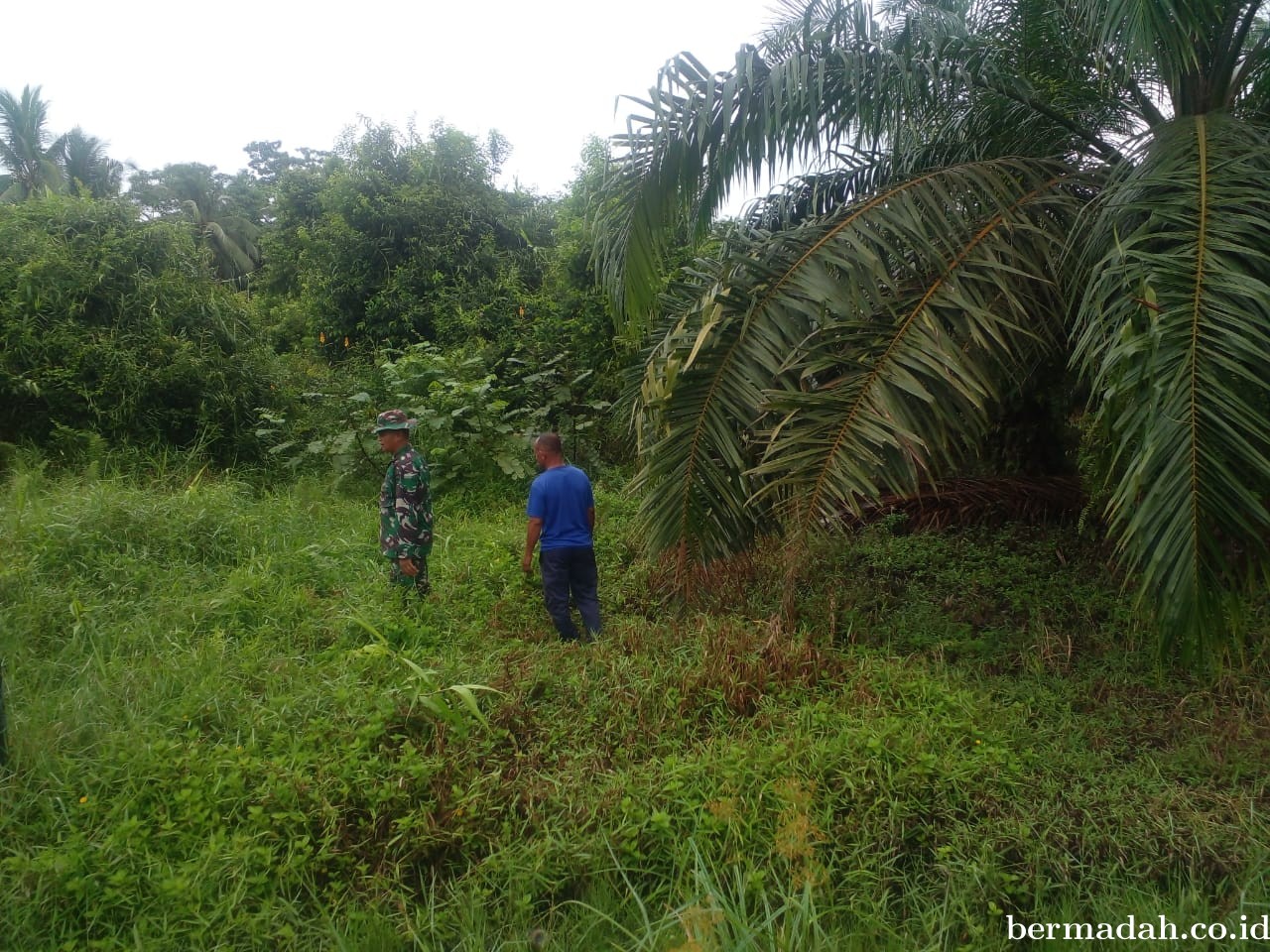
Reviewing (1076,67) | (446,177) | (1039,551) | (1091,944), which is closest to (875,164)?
(1076,67)

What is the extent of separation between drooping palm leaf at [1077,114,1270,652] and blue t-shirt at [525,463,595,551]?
2.66m

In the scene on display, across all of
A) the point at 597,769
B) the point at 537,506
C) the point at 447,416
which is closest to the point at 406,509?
the point at 537,506

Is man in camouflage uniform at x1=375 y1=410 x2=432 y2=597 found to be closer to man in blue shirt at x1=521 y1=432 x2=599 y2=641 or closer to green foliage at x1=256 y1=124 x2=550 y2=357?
man in blue shirt at x1=521 y1=432 x2=599 y2=641

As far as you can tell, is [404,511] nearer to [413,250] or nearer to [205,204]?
[413,250]

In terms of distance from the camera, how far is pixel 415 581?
5.29m

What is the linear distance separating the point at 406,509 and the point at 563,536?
3.31 ft

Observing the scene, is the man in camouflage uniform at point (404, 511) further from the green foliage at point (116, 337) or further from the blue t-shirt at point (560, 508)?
the green foliage at point (116, 337)

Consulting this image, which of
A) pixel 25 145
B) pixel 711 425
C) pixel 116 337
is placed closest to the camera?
pixel 711 425

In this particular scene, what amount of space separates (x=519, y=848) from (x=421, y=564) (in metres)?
2.61

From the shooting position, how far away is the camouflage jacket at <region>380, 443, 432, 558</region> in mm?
5207

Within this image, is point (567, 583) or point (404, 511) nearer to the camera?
point (567, 583)

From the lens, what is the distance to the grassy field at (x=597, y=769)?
2.79 m

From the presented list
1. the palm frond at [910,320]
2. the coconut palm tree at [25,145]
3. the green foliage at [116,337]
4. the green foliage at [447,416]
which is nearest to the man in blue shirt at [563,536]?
the palm frond at [910,320]

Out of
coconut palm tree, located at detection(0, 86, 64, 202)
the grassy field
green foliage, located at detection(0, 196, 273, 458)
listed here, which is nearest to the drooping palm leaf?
the grassy field
